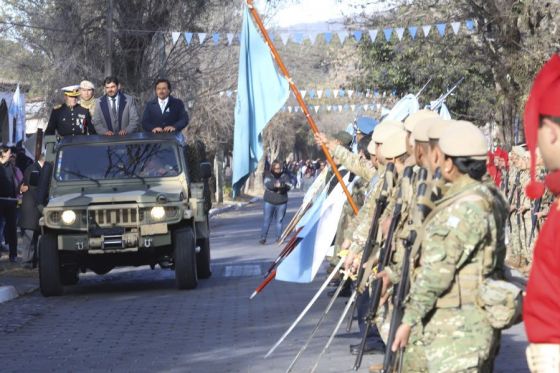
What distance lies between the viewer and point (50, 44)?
37.3 m

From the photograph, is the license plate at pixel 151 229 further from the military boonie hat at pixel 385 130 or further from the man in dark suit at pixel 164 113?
the military boonie hat at pixel 385 130

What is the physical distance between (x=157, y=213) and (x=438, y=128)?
10.2m

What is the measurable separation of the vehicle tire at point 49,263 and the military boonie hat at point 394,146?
26.2 feet

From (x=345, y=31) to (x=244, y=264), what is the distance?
818 cm

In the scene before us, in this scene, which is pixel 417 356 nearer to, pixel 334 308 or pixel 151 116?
pixel 334 308

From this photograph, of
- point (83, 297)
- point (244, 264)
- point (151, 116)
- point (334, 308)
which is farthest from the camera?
point (244, 264)

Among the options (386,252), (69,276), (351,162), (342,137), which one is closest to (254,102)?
(351,162)

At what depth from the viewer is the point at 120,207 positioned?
1588 centimetres

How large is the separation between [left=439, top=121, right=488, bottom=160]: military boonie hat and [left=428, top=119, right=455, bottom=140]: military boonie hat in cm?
8

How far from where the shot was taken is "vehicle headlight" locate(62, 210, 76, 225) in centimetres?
1588

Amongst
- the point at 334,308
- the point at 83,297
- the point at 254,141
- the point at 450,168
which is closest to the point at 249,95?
the point at 254,141

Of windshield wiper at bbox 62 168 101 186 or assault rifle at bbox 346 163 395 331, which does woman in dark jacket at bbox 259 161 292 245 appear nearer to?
windshield wiper at bbox 62 168 101 186

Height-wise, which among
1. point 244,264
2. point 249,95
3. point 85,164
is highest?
point 249,95

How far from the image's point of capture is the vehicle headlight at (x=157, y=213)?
52.3ft
